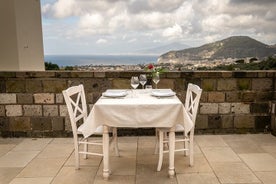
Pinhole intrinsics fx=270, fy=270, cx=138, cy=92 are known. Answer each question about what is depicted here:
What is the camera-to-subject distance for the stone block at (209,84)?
377 centimetres

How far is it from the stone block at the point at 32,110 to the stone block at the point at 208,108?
227 cm

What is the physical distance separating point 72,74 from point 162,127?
1736mm

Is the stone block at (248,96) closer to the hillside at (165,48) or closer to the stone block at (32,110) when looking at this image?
the hillside at (165,48)

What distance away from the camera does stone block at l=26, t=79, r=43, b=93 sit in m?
3.75

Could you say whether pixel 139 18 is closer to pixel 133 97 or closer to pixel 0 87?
pixel 133 97

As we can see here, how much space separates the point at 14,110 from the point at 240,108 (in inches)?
126

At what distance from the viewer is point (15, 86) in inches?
148

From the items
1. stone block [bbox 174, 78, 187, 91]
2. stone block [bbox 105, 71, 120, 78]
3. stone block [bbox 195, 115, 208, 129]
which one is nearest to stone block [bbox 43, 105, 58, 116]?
stone block [bbox 105, 71, 120, 78]

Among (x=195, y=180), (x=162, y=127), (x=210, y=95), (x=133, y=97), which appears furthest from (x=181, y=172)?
(x=210, y=95)

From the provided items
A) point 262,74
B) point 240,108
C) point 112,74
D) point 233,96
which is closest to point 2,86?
point 112,74

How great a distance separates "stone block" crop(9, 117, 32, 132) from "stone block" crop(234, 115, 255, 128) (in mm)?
2953

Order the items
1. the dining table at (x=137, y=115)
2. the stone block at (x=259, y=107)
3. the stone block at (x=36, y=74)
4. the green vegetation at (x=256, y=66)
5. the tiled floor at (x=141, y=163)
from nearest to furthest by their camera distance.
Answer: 1. the dining table at (x=137, y=115)
2. the tiled floor at (x=141, y=163)
3. the stone block at (x=36, y=74)
4. the stone block at (x=259, y=107)
5. the green vegetation at (x=256, y=66)

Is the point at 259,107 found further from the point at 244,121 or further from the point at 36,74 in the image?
the point at 36,74

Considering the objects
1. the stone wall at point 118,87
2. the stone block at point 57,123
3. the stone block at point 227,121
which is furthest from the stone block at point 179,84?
the stone block at point 57,123
